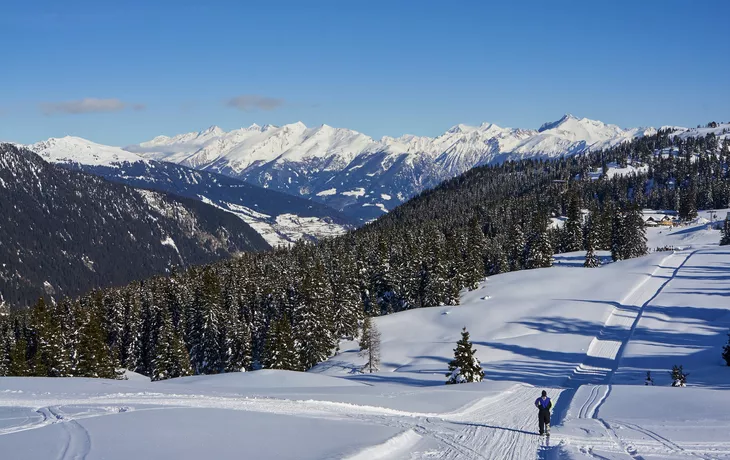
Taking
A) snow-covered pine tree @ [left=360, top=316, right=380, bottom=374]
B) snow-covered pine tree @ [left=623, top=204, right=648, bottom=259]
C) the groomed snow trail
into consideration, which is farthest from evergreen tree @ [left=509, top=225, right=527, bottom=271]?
snow-covered pine tree @ [left=360, top=316, right=380, bottom=374]

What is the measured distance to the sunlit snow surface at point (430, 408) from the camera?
64.3 ft

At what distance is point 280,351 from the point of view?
214ft

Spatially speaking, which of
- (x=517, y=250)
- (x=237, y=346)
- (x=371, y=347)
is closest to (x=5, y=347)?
(x=237, y=346)

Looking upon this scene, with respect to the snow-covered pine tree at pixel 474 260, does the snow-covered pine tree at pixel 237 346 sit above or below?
below

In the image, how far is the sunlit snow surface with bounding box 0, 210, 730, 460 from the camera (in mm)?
19609

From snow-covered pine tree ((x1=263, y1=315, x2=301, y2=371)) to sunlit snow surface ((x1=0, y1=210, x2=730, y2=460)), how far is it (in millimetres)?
6161

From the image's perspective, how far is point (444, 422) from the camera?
25.2 metres

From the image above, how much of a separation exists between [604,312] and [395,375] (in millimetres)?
32673

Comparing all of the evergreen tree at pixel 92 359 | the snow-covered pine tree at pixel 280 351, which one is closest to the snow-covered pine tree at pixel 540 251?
the snow-covered pine tree at pixel 280 351

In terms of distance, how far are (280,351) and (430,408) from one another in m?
38.9

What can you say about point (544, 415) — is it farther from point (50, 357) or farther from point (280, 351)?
point (50, 357)

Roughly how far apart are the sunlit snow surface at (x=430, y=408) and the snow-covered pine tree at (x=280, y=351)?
6.16 m

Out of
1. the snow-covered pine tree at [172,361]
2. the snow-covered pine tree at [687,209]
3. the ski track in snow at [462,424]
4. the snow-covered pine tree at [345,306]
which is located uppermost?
the snow-covered pine tree at [687,209]

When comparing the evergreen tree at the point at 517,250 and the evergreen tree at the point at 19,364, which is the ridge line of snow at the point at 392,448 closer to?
the evergreen tree at the point at 19,364
